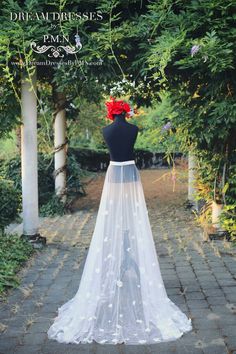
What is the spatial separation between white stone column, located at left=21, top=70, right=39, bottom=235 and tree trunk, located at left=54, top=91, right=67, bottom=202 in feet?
9.49

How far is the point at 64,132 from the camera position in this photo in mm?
10086

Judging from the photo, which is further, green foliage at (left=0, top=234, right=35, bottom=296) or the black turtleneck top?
green foliage at (left=0, top=234, right=35, bottom=296)

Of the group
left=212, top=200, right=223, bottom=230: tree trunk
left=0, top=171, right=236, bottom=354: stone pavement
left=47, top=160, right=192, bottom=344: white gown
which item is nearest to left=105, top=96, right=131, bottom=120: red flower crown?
left=47, top=160, right=192, bottom=344: white gown

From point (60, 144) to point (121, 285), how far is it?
620cm

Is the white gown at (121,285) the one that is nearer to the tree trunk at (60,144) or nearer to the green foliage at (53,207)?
the green foliage at (53,207)

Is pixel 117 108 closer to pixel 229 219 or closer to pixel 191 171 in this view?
pixel 229 219

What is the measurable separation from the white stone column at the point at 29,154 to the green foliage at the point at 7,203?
40.3 inches

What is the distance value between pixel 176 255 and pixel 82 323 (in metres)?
2.78

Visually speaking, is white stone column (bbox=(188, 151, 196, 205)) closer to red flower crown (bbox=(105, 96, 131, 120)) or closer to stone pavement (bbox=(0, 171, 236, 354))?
stone pavement (bbox=(0, 171, 236, 354))

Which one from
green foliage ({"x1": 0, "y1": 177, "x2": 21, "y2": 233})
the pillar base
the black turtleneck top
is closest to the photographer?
the black turtleneck top

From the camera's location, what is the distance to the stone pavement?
368cm

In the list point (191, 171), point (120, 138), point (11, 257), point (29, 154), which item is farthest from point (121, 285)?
point (191, 171)

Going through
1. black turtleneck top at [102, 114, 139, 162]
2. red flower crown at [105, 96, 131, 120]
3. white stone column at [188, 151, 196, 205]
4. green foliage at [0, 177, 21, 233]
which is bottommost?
green foliage at [0, 177, 21, 233]

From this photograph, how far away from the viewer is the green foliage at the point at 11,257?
5.29 metres
